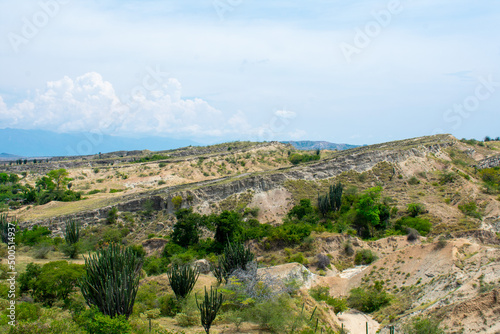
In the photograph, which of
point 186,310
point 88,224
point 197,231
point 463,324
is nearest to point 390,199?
point 197,231

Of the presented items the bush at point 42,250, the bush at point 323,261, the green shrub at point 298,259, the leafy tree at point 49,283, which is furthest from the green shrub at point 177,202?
the leafy tree at point 49,283

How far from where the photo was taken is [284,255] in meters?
29.3

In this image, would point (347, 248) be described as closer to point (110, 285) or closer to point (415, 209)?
point (415, 209)

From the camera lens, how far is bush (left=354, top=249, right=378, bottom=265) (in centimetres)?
2819

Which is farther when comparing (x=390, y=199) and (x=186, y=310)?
(x=390, y=199)

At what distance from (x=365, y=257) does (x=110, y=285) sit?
64.6ft

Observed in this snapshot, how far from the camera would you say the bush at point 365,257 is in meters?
28.2

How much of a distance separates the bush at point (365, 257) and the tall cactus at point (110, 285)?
715 inches

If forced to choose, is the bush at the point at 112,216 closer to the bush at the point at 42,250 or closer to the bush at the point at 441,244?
the bush at the point at 42,250

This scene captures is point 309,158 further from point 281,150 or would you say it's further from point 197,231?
point 197,231

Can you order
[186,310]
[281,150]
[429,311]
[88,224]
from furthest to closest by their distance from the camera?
[281,150]
[88,224]
[186,310]
[429,311]

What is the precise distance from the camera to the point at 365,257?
2842cm

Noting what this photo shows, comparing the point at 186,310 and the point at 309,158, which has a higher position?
the point at 309,158

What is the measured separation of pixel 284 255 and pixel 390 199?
48.7 feet
